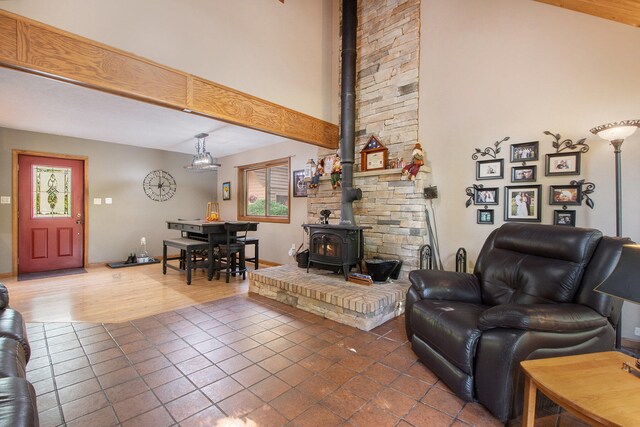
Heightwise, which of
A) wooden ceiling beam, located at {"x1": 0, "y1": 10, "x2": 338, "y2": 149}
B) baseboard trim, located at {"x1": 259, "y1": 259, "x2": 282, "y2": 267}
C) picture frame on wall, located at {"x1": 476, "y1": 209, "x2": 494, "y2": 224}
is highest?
wooden ceiling beam, located at {"x1": 0, "y1": 10, "x2": 338, "y2": 149}

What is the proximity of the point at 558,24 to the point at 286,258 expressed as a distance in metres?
4.84

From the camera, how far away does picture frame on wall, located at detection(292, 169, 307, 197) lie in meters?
5.33

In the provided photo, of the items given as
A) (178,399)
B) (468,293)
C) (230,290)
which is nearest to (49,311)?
(230,290)

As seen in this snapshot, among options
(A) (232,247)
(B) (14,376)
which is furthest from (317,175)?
(B) (14,376)

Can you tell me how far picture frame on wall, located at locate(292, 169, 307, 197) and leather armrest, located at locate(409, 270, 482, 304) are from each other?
3194 mm

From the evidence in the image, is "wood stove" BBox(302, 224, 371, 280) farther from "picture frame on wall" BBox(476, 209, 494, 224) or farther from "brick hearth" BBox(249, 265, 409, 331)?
"picture frame on wall" BBox(476, 209, 494, 224)

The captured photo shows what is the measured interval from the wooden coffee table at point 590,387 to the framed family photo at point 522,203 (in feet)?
5.95

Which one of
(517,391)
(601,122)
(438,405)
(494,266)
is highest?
(601,122)

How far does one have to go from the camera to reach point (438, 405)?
176 centimetres

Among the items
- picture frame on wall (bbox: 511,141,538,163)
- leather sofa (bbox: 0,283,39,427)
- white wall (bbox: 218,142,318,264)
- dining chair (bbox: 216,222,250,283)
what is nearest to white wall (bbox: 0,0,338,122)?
white wall (bbox: 218,142,318,264)

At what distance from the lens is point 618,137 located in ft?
7.44

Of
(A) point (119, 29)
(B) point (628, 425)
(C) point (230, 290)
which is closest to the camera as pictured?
(B) point (628, 425)

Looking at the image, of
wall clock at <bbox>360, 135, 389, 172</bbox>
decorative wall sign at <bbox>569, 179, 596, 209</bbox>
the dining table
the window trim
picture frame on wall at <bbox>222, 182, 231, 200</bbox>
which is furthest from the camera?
picture frame on wall at <bbox>222, 182, 231, 200</bbox>

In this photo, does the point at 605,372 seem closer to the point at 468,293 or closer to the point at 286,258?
the point at 468,293
